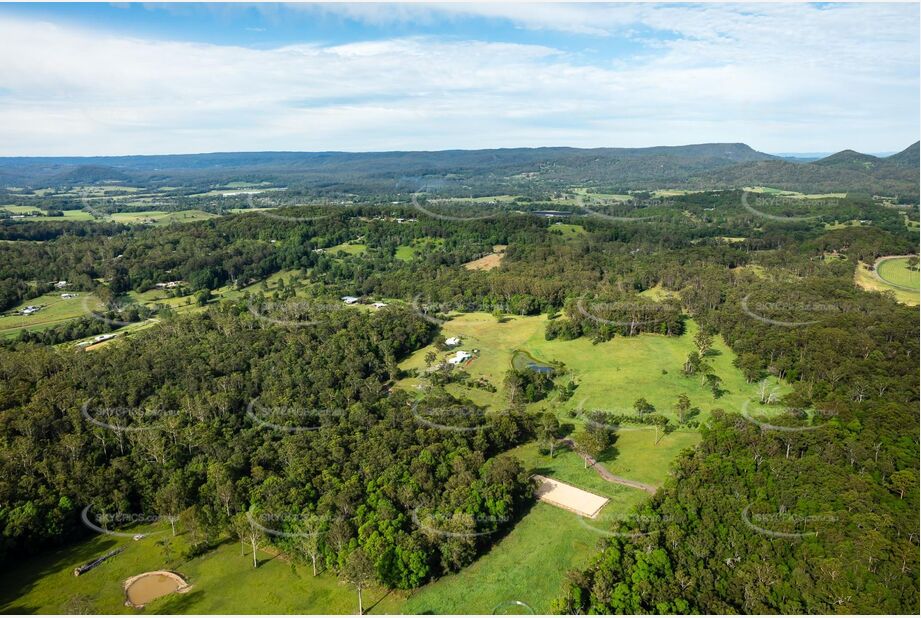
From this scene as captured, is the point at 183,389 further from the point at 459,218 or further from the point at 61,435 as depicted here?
the point at 459,218

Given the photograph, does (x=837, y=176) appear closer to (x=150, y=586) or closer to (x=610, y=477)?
(x=610, y=477)

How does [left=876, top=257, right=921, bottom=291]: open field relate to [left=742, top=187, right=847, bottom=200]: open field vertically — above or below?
below

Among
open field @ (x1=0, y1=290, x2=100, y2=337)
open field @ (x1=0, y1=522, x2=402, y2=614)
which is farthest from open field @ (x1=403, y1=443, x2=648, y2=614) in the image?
open field @ (x1=0, y1=290, x2=100, y2=337)

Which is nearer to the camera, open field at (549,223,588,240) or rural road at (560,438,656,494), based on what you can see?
rural road at (560,438,656,494)

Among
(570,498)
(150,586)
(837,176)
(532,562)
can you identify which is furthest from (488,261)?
(837,176)

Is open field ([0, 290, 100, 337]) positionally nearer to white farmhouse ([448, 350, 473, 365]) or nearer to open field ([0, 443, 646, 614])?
open field ([0, 443, 646, 614])

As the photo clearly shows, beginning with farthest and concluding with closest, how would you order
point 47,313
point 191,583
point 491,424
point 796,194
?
point 796,194 < point 47,313 < point 491,424 < point 191,583

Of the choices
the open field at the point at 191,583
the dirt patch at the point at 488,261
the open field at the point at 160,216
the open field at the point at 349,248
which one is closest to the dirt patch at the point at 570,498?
the open field at the point at 191,583

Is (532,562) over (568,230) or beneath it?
beneath
